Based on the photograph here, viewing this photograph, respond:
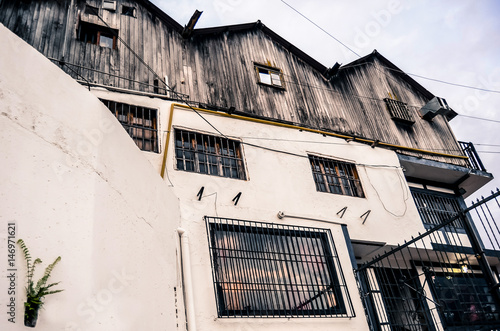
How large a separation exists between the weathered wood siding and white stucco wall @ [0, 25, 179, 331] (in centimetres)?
401

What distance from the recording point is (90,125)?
4.71 metres

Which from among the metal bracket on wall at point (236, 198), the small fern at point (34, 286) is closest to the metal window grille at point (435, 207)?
the metal bracket on wall at point (236, 198)

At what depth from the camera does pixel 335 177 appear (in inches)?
395

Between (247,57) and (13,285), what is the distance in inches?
366

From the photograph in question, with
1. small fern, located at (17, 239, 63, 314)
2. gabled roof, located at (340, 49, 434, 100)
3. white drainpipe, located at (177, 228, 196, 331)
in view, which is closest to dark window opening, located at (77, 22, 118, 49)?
white drainpipe, located at (177, 228, 196, 331)

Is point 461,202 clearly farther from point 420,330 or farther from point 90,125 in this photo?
point 90,125

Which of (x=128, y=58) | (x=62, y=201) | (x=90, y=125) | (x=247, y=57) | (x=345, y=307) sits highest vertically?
(x=247, y=57)

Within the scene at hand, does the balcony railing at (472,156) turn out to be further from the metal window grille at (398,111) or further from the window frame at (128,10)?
the window frame at (128,10)

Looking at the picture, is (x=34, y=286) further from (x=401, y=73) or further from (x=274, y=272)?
(x=401, y=73)

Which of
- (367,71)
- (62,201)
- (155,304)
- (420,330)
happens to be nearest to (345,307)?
(420,330)

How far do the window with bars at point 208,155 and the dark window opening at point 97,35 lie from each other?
2979 mm

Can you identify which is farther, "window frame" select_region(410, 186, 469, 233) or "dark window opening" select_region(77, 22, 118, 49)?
"window frame" select_region(410, 186, 469, 233)

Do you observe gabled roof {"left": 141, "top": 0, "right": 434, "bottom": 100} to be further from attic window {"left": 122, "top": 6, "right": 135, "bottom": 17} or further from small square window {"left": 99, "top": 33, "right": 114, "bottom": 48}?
small square window {"left": 99, "top": 33, "right": 114, "bottom": 48}

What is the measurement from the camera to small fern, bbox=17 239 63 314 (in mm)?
3258
